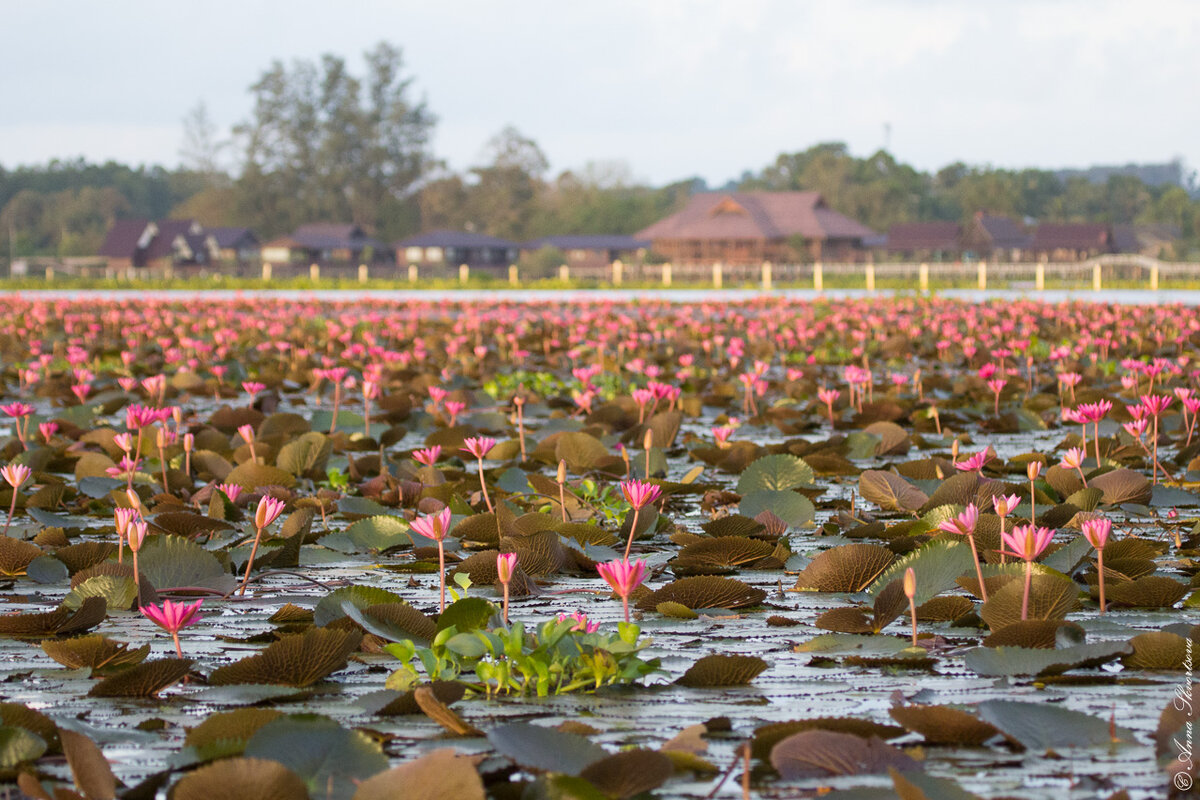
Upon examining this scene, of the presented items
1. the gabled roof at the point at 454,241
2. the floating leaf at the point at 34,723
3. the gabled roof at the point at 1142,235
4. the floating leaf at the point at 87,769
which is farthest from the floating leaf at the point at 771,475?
the gabled roof at the point at 1142,235

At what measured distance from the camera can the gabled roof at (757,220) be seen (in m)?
57.3

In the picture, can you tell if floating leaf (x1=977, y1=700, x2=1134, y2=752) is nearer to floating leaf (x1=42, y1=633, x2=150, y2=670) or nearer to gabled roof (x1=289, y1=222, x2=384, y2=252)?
floating leaf (x1=42, y1=633, x2=150, y2=670)

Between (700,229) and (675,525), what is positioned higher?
(700,229)

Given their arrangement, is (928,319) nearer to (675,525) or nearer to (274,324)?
(274,324)

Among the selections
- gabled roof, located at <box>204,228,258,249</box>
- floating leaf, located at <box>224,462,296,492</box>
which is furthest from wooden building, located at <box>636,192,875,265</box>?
floating leaf, located at <box>224,462,296,492</box>

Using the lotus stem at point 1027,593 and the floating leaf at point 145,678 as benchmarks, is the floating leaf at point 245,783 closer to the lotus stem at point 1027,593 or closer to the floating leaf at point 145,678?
the floating leaf at point 145,678

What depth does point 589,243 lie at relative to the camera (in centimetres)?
7281

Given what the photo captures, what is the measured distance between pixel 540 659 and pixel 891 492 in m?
2.02

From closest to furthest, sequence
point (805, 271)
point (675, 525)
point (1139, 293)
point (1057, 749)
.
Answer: point (1057, 749)
point (675, 525)
point (1139, 293)
point (805, 271)

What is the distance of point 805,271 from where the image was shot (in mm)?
41219

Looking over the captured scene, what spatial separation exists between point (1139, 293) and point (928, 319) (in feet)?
46.5

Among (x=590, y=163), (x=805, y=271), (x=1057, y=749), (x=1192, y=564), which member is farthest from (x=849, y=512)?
(x=590, y=163)

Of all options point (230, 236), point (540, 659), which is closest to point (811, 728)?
point (540, 659)

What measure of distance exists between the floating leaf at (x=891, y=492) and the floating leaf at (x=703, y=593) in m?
1.14
